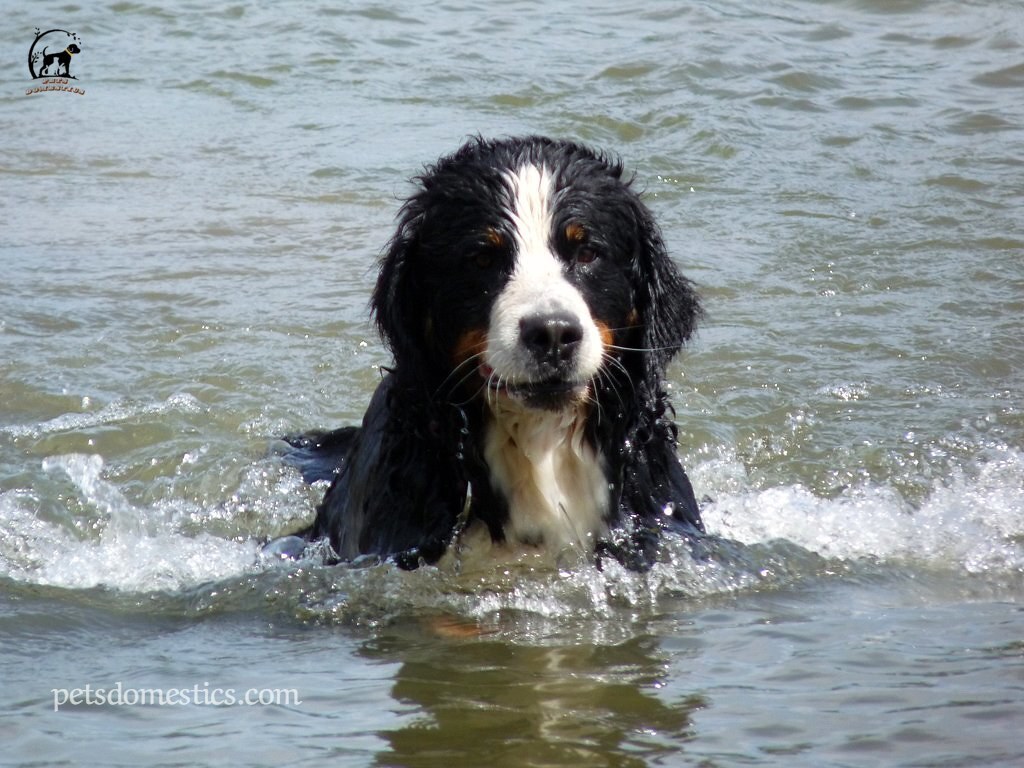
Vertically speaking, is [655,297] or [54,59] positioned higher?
[54,59]

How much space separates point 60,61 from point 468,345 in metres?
9.51

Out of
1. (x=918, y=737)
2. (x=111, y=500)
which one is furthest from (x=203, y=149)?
(x=918, y=737)

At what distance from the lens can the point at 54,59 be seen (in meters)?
12.7

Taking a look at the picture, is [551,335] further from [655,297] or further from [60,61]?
[60,61]

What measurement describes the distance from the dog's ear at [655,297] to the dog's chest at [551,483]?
305mm

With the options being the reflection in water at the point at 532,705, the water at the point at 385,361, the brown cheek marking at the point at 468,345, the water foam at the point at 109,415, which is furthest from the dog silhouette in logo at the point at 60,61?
the reflection in water at the point at 532,705

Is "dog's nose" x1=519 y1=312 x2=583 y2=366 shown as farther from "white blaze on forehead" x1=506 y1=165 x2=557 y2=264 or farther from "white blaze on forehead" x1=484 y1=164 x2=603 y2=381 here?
"white blaze on forehead" x1=506 y1=165 x2=557 y2=264

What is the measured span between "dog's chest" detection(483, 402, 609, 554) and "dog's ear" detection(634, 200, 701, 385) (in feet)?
1.00

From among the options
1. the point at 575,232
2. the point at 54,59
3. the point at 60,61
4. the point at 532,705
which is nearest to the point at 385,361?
the point at 575,232

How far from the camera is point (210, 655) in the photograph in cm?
401

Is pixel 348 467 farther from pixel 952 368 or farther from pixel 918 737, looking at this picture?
pixel 952 368

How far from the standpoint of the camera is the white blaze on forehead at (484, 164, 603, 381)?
3.99m

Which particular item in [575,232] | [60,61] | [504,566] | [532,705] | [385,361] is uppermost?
[60,61]

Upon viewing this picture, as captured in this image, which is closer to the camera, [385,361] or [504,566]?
[504,566]
